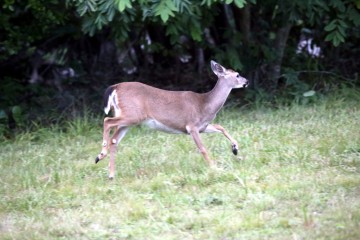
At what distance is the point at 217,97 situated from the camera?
855 cm

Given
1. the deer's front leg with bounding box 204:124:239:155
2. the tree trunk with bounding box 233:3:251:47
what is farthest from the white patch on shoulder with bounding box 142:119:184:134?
the tree trunk with bounding box 233:3:251:47

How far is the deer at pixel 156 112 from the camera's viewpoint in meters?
7.87

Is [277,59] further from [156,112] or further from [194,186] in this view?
[194,186]

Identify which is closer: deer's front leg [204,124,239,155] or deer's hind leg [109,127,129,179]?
deer's hind leg [109,127,129,179]

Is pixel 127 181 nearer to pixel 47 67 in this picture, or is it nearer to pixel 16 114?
pixel 16 114

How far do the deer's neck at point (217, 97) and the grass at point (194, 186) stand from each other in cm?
50

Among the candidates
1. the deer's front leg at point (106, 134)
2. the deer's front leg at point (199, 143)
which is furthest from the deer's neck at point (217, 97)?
the deer's front leg at point (106, 134)

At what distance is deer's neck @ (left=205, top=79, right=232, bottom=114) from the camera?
27.7ft

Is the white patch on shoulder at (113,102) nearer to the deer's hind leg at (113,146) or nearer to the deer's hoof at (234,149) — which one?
the deer's hind leg at (113,146)

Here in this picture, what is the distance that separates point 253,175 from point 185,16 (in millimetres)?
3442

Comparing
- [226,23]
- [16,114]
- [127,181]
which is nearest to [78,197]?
[127,181]

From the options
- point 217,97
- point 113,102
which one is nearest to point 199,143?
point 217,97

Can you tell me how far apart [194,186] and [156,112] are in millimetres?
1183

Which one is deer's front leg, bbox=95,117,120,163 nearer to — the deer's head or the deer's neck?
the deer's neck
